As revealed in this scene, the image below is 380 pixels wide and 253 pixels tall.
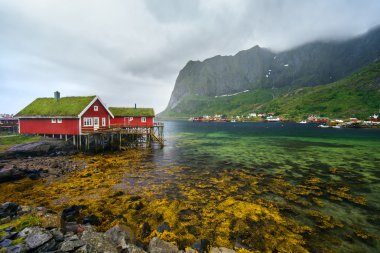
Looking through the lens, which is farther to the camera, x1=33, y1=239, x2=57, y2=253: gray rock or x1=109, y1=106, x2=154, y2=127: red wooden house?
x1=109, y1=106, x2=154, y2=127: red wooden house

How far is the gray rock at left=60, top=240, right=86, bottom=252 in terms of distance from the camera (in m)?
7.08

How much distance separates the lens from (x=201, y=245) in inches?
378

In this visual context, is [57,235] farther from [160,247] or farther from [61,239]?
[160,247]

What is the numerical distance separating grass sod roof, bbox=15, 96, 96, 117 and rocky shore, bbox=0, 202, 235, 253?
27.3m

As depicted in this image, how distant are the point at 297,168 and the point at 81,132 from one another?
115 ft

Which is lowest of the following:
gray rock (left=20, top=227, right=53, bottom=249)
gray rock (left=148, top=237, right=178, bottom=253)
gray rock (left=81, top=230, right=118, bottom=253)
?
gray rock (left=148, top=237, right=178, bottom=253)

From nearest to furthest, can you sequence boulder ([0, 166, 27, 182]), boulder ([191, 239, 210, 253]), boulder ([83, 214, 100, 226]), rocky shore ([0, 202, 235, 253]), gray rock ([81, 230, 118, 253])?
1. rocky shore ([0, 202, 235, 253])
2. gray rock ([81, 230, 118, 253])
3. boulder ([191, 239, 210, 253])
4. boulder ([83, 214, 100, 226])
5. boulder ([0, 166, 27, 182])

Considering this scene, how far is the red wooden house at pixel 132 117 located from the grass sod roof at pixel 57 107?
9.48 meters

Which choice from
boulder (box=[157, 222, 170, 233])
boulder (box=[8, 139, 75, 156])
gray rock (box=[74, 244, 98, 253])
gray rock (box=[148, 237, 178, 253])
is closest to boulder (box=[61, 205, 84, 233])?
gray rock (box=[74, 244, 98, 253])

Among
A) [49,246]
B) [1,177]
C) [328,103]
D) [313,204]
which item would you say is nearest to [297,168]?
[313,204]

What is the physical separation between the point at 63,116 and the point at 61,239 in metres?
32.4

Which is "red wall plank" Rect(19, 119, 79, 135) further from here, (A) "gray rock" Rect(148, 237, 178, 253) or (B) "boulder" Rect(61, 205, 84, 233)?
(A) "gray rock" Rect(148, 237, 178, 253)

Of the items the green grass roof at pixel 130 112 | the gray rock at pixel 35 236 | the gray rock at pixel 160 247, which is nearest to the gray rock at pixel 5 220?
the gray rock at pixel 35 236

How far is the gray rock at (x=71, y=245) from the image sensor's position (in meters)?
7.08
